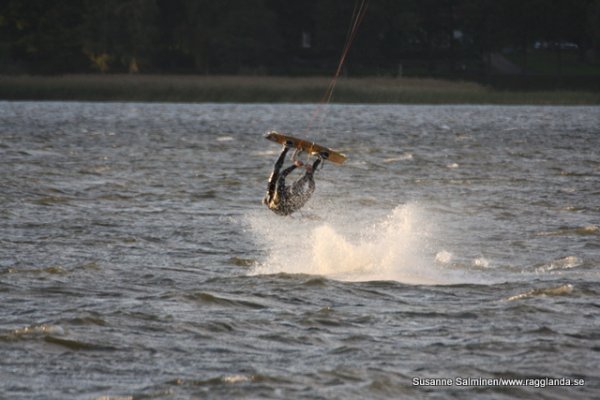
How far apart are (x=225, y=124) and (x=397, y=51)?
5330 cm

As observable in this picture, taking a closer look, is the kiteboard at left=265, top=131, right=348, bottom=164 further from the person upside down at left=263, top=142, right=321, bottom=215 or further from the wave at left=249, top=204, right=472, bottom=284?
the wave at left=249, top=204, right=472, bottom=284

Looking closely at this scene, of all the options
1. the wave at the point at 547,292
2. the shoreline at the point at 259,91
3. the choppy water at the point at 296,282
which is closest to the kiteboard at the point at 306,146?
the choppy water at the point at 296,282

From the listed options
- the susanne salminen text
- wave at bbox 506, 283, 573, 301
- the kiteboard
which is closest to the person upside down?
the kiteboard

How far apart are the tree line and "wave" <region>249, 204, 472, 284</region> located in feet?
261

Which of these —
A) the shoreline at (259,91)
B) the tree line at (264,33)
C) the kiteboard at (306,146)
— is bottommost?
the shoreline at (259,91)

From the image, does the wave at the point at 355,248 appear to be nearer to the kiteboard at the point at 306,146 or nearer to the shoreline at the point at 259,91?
the kiteboard at the point at 306,146

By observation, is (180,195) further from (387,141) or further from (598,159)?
(387,141)

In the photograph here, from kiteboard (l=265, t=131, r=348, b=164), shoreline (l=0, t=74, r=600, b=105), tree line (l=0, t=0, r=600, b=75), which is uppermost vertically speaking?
kiteboard (l=265, t=131, r=348, b=164)

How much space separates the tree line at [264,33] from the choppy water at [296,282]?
233ft

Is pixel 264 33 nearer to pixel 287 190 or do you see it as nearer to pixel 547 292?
pixel 287 190

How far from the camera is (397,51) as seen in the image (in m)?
119

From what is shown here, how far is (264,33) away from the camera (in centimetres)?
11488

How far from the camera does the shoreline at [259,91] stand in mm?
87812

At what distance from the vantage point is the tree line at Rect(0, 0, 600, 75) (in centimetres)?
10931
